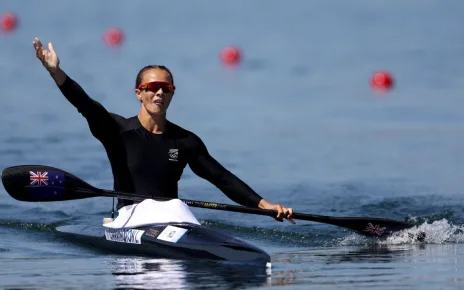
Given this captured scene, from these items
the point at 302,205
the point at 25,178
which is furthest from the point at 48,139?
the point at 25,178

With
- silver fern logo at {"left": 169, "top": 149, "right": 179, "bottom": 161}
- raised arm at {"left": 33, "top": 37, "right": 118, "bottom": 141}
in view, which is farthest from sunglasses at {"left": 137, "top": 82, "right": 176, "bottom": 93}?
silver fern logo at {"left": 169, "top": 149, "right": 179, "bottom": 161}

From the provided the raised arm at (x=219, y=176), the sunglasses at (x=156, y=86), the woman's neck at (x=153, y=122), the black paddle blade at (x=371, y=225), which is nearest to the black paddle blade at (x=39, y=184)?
the woman's neck at (x=153, y=122)

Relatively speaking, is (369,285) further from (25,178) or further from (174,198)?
(25,178)

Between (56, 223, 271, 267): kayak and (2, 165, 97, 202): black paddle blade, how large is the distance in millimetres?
509

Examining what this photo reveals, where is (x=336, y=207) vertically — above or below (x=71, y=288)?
above

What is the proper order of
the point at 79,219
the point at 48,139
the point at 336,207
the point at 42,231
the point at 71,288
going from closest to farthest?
the point at 71,288, the point at 42,231, the point at 79,219, the point at 336,207, the point at 48,139

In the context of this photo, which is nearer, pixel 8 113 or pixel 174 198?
pixel 174 198

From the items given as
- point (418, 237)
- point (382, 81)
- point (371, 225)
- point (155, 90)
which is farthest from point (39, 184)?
point (382, 81)

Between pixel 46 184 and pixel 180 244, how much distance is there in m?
1.78

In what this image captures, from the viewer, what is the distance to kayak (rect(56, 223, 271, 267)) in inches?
394

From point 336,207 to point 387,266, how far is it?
777 cm

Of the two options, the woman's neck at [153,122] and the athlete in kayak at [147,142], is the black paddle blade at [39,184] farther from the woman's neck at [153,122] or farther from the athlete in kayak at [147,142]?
the woman's neck at [153,122]

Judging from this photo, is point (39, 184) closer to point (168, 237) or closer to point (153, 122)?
point (153, 122)

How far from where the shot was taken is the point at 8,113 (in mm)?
28469
